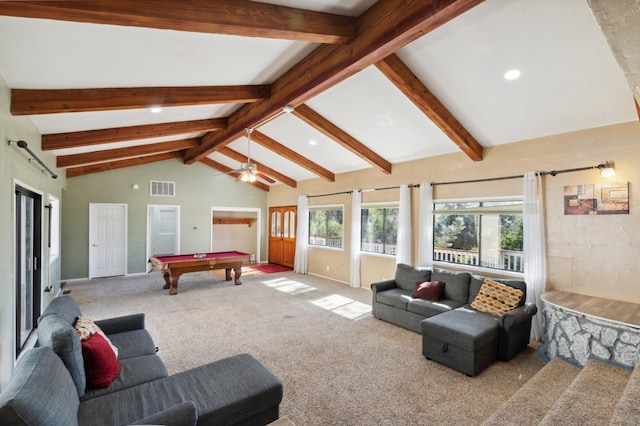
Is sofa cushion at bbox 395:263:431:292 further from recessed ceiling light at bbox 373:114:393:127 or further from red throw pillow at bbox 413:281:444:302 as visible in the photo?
Answer: recessed ceiling light at bbox 373:114:393:127

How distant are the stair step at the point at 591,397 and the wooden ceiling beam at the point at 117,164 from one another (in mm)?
9232

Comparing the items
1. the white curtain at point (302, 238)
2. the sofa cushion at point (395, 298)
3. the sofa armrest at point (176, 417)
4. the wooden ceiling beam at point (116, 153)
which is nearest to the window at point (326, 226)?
the white curtain at point (302, 238)

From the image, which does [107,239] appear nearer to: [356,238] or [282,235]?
[282,235]

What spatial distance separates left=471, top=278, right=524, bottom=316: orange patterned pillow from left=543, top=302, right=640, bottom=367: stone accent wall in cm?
34

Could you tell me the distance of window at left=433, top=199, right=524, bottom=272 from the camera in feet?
15.1

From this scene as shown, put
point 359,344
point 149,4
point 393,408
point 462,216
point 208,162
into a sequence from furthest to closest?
1. point 208,162
2. point 462,216
3. point 359,344
4. point 393,408
5. point 149,4

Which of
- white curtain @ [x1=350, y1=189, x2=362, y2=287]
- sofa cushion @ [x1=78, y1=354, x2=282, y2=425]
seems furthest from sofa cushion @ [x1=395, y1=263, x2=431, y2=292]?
sofa cushion @ [x1=78, y1=354, x2=282, y2=425]

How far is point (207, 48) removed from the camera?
290 centimetres

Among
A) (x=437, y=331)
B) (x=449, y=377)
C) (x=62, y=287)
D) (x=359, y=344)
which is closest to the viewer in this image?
(x=449, y=377)

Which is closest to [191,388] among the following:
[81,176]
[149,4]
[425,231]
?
[149,4]

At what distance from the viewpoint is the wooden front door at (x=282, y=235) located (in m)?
9.69

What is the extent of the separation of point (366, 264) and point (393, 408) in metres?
4.43

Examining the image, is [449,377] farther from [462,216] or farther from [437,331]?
[462,216]

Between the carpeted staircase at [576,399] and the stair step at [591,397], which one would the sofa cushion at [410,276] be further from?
the stair step at [591,397]
